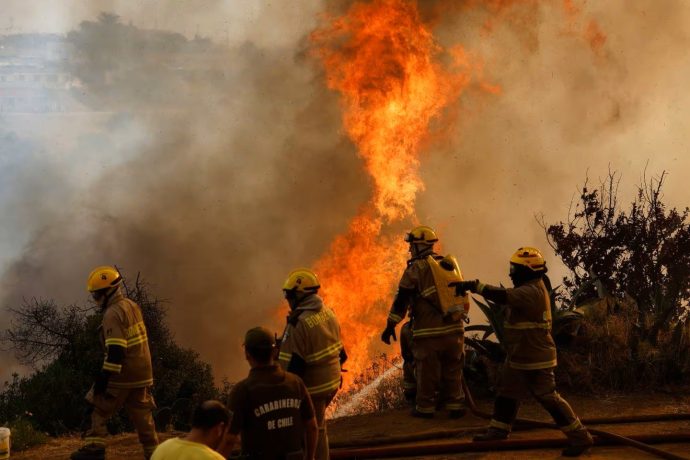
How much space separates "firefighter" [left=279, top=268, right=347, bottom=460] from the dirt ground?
1.91 meters

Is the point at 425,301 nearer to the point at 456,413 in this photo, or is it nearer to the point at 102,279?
the point at 456,413

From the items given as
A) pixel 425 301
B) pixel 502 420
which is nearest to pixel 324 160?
pixel 425 301

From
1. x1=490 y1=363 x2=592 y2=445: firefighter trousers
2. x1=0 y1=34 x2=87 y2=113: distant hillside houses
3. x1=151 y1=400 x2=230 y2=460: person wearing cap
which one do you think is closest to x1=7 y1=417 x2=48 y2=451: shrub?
x1=490 y1=363 x2=592 y2=445: firefighter trousers

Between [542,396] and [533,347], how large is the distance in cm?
44

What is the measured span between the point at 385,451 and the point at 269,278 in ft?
90.3

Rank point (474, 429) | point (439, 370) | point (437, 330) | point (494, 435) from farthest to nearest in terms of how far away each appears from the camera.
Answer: point (439, 370) → point (437, 330) → point (474, 429) → point (494, 435)

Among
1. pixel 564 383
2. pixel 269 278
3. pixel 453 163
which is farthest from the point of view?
pixel 269 278

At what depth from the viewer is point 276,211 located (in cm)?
3562

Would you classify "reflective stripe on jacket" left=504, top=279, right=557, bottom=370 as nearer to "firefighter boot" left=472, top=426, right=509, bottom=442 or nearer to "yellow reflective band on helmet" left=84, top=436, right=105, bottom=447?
"firefighter boot" left=472, top=426, right=509, bottom=442

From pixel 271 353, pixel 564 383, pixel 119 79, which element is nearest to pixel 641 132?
pixel 564 383

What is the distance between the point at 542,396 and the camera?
7422 millimetres

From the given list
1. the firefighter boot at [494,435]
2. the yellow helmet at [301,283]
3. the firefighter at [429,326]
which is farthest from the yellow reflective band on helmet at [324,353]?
the firefighter at [429,326]

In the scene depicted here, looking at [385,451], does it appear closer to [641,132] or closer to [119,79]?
[641,132]

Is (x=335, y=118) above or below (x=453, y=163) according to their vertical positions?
above
